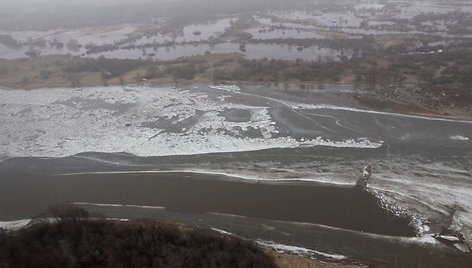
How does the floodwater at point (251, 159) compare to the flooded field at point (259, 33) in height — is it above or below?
below

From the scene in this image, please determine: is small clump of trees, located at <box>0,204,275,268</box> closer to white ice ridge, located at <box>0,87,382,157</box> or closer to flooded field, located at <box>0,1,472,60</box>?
white ice ridge, located at <box>0,87,382,157</box>

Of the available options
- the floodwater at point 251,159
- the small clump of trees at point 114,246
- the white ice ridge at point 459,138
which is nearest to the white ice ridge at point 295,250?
the floodwater at point 251,159

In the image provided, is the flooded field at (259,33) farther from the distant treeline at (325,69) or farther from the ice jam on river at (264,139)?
the ice jam on river at (264,139)

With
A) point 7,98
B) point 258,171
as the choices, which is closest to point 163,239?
point 258,171

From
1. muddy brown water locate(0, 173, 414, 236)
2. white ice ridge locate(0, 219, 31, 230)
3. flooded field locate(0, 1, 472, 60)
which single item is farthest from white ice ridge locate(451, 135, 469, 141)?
white ice ridge locate(0, 219, 31, 230)

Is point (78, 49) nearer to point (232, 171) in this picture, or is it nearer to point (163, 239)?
point (232, 171)

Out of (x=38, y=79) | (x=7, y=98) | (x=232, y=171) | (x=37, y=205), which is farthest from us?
(x=38, y=79)
